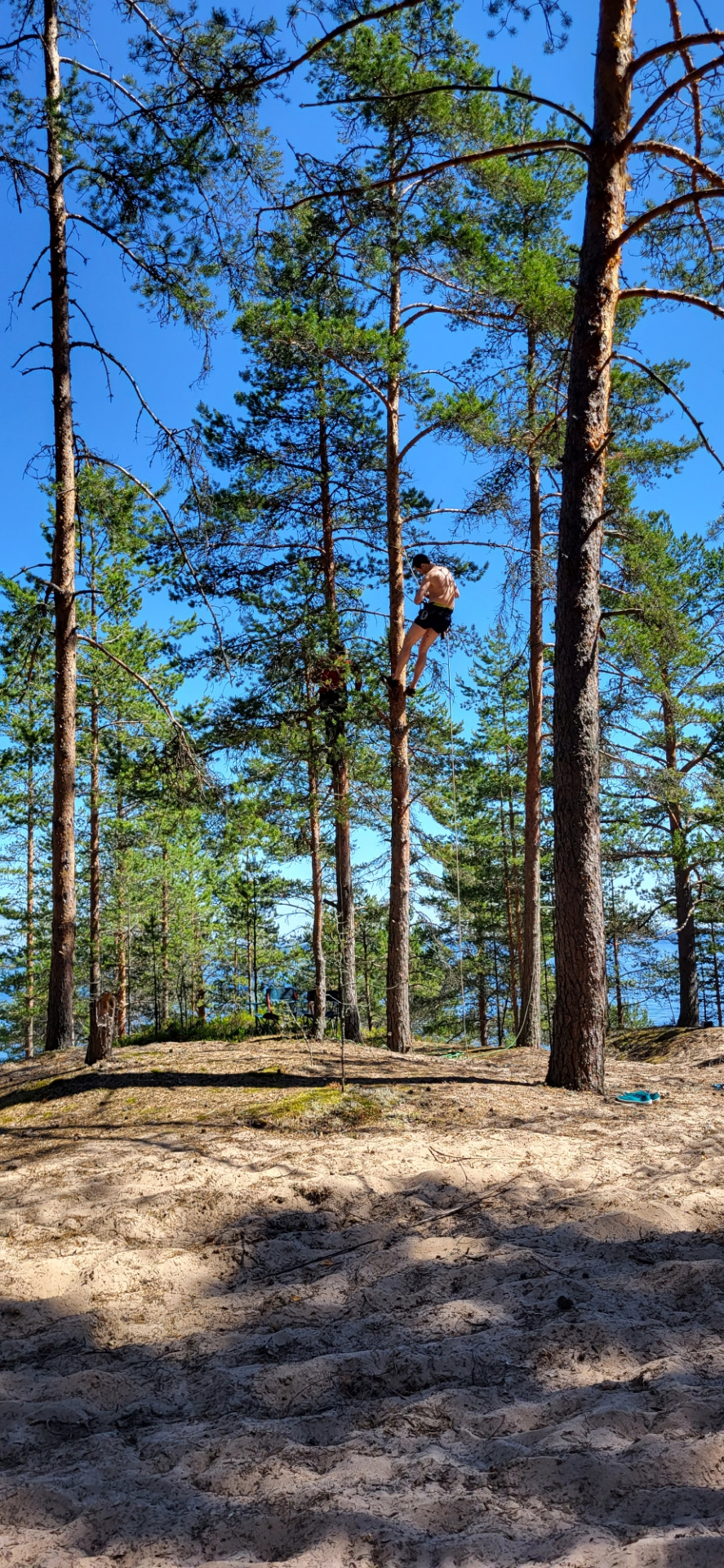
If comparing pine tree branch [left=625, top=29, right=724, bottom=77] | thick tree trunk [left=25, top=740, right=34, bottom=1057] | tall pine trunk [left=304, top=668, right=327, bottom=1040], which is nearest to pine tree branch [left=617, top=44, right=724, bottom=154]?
pine tree branch [left=625, top=29, right=724, bottom=77]

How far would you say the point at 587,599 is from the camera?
7000 mm

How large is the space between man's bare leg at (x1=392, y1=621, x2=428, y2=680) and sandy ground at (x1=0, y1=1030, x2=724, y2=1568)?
182 inches

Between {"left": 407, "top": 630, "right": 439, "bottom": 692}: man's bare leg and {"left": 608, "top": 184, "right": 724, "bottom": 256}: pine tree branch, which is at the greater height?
{"left": 608, "top": 184, "right": 724, "bottom": 256}: pine tree branch

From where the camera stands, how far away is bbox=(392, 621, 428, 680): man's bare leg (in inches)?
344

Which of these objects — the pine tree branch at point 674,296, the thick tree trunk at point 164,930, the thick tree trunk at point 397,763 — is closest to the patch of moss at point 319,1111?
the thick tree trunk at point 397,763

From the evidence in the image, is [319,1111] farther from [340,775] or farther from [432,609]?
[340,775]

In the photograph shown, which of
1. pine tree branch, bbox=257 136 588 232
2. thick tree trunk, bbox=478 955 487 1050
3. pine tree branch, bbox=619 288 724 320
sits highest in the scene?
pine tree branch, bbox=257 136 588 232

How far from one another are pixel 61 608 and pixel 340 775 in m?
4.09

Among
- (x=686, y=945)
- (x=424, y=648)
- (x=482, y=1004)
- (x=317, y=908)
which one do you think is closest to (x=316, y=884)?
(x=317, y=908)

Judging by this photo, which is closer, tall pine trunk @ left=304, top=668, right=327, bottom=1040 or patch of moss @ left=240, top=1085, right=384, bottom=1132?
patch of moss @ left=240, top=1085, right=384, bottom=1132

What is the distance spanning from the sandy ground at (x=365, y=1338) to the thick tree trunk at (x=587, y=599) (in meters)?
0.89

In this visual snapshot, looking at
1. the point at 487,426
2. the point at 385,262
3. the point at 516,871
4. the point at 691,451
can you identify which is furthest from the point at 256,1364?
the point at 516,871

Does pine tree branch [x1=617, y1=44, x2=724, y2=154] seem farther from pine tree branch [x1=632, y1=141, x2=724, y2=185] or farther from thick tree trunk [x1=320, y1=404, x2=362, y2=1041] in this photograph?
thick tree trunk [x1=320, y1=404, x2=362, y2=1041]

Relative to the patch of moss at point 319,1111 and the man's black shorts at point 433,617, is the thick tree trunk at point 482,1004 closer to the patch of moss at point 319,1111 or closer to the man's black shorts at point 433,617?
the man's black shorts at point 433,617
